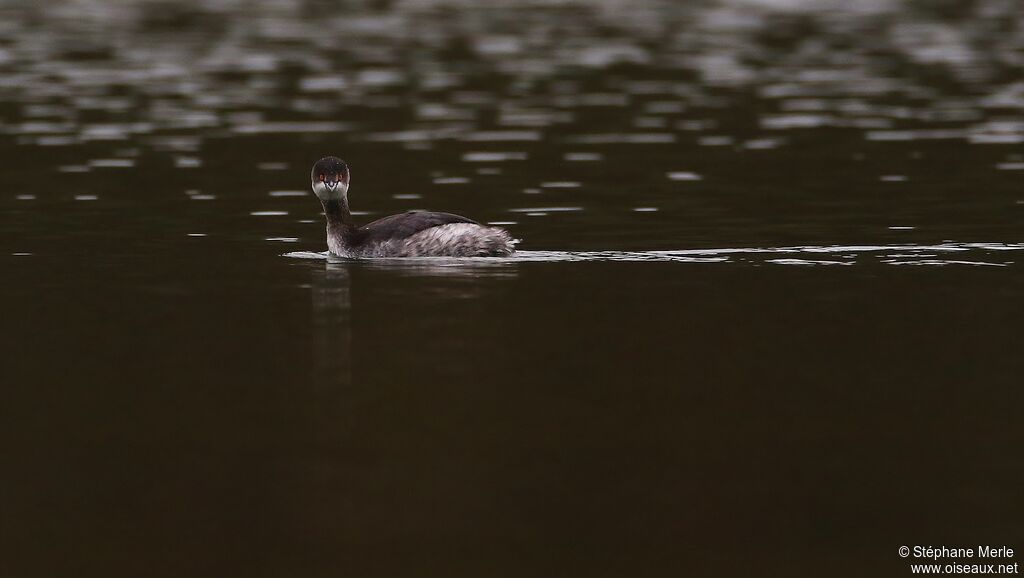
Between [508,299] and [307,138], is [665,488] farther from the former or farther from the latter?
[307,138]

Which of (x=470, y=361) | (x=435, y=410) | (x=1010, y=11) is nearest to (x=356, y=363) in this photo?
(x=470, y=361)

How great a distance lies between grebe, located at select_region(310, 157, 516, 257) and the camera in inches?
790

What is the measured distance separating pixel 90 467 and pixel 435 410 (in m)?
2.38

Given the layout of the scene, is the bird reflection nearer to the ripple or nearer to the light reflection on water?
the light reflection on water

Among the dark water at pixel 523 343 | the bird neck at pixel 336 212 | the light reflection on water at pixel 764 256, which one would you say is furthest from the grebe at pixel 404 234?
the dark water at pixel 523 343

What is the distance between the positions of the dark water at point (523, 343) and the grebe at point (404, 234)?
288 millimetres

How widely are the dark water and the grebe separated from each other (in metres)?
0.29

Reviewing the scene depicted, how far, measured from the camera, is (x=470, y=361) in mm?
14203

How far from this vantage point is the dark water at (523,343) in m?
10.0

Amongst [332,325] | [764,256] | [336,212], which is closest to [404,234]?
[336,212]

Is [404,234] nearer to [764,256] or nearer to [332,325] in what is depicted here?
[764,256]

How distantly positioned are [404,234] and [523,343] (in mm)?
5575

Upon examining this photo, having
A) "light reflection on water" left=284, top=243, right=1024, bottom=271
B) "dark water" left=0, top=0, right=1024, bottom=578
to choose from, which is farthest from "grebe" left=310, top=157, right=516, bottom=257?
"dark water" left=0, top=0, right=1024, bottom=578

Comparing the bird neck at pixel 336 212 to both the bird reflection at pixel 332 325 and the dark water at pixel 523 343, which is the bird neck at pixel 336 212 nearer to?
the dark water at pixel 523 343
